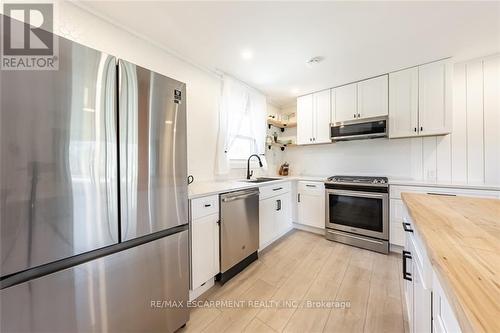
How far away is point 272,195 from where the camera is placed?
2664mm

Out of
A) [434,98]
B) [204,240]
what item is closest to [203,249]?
[204,240]

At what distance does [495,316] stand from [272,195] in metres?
2.34

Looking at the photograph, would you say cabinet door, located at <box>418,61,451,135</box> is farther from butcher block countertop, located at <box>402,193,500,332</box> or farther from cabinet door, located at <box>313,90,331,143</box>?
butcher block countertop, located at <box>402,193,500,332</box>

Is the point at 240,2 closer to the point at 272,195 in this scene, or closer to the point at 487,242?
the point at 487,242

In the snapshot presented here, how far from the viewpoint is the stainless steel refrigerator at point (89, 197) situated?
0.75m

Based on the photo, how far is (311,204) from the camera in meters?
3.08

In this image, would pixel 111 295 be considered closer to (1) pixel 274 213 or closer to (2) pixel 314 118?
(1) pixel 274 213

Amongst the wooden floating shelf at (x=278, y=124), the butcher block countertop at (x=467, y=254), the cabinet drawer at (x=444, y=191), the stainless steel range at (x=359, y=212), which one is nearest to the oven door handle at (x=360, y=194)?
the stainless steel range at (x=359, y=212)

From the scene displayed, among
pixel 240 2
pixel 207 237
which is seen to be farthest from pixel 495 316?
pixel 240 2

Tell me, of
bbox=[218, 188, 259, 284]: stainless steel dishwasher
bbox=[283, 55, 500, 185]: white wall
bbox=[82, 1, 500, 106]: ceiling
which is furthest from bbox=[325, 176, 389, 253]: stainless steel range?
bbox=[82, 1, 500, 106]: ceiling

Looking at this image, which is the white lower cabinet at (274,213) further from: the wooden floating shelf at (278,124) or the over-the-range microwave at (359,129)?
the wooden floating shelf at (278,124)

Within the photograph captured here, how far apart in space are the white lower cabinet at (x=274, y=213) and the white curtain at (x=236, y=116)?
26.8 inches

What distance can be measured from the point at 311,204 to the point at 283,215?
526mm

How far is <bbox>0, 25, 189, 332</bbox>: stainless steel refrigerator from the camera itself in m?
0.75
